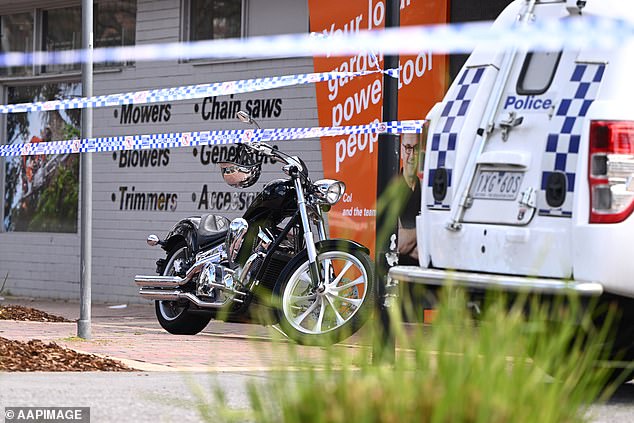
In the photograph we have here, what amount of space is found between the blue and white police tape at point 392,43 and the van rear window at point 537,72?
0.23ft

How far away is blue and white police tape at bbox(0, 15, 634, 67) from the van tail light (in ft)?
1.52

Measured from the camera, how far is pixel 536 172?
20.9 ft

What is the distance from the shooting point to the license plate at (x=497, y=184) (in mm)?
6465

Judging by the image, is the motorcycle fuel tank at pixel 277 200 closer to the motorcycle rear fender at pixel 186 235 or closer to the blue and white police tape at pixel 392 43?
the motorcycle rear fender at pixel 186 235

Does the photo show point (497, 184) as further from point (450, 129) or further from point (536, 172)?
point (450, 129)

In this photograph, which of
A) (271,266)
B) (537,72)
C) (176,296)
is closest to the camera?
(537,72)

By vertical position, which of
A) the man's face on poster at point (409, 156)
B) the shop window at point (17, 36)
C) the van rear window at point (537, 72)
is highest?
the shop window at point (17, 36)

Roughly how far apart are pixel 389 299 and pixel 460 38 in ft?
14.6

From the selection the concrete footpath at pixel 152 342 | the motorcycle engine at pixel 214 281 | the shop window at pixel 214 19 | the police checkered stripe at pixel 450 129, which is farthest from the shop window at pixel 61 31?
the police checkered stripe at pixel 450 129

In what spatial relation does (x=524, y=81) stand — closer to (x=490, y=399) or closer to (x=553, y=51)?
(x=553, y=51)

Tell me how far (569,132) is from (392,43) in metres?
1.19

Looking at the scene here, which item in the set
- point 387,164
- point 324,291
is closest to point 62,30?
point 324,291

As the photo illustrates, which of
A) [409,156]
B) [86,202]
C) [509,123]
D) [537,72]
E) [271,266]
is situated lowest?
[271,266]

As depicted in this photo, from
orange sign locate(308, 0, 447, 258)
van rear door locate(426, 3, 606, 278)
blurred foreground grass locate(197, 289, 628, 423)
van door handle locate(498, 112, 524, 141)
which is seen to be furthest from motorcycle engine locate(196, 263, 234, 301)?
blurred foreground grass locate(197, 289, 628, 423)
